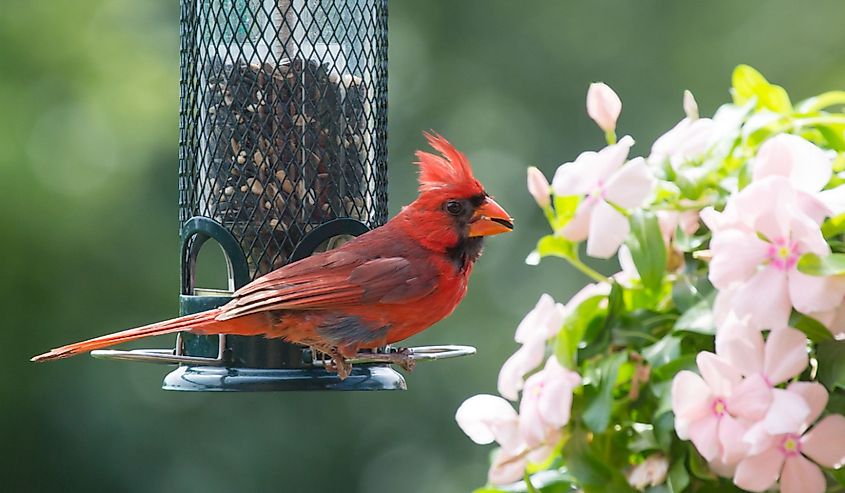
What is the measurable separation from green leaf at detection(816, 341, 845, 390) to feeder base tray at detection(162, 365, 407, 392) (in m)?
1.68

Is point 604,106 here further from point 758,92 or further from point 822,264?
point 822,264

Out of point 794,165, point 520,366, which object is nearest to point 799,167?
point 794,165

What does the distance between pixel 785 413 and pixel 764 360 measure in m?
0.05

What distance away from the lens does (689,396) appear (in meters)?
1.14

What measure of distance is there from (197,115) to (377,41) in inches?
17.1

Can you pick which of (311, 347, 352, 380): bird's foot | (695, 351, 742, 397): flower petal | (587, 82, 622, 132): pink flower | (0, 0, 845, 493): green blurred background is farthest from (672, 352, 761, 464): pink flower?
(0, 0, 845, 493): green blurred background

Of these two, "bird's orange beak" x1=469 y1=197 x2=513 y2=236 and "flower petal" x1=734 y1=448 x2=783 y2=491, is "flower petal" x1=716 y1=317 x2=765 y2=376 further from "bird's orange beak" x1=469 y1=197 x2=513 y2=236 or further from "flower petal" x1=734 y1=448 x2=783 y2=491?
"bird's orange beak" x1=469 y1=197 x2=513 y2=236

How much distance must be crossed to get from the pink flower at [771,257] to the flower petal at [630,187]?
0.10 meters

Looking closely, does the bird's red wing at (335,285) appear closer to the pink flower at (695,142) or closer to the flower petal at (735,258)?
the pink flower at (695,142)

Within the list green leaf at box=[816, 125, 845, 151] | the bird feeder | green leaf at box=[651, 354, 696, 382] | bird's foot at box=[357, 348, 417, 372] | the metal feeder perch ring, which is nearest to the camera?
green leaf at box=[651, 354, 696, 382]

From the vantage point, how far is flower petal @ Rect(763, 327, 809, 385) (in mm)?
1135

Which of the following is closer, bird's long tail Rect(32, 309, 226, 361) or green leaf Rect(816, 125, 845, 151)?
green leaf Rect(816, 125, 845, 151)

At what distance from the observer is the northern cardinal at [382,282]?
2717 mm

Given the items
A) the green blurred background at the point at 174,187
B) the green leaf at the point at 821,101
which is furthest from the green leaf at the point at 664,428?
the green blurred background at the point at 174,187
